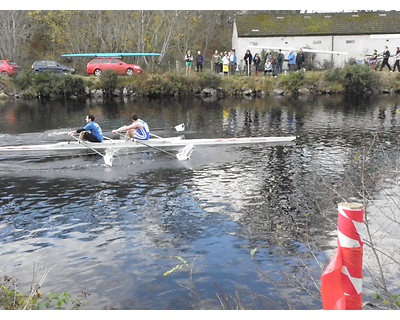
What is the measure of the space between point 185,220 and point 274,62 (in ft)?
99.9

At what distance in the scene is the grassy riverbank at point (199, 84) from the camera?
40094mm

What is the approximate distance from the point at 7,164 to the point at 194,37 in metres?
30.9

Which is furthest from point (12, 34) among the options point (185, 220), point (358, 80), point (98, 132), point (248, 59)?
point (185, 220)

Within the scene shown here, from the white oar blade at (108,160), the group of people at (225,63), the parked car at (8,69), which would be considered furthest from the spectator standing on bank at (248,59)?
the white oar blade at (108,160)

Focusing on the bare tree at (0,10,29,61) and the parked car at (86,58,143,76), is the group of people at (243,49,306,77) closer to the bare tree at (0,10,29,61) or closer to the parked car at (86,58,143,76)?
the parked car at (86,58,143,76)

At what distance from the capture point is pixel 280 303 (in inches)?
323

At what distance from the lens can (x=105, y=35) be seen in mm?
43562

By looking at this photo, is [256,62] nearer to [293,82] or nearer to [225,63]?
[225,63]

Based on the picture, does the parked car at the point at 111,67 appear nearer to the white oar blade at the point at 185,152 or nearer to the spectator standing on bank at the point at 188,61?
the spectator standing on bank at the point at 188,61

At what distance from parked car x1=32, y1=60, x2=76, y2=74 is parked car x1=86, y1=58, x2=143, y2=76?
216 centimetres

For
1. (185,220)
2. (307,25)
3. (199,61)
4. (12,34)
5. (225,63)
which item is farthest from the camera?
(307,25)

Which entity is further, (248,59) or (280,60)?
(248,59)

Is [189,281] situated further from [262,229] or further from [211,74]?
[211,74]

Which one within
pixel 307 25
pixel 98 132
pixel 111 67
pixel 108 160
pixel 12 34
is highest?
pixel 307 25
